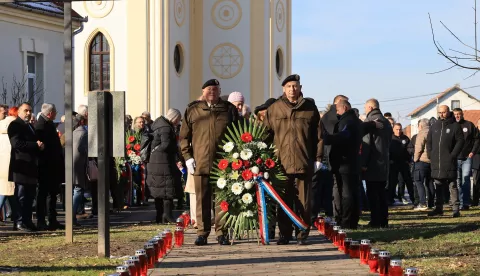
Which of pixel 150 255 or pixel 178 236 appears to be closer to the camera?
pixel 150 255

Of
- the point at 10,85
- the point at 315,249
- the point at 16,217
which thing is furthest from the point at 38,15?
the point at 315,249

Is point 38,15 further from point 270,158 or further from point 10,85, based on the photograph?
point 270,158

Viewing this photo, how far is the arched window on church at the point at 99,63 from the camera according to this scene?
44.3 metres

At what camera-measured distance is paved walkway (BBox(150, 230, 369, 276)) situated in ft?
34.4

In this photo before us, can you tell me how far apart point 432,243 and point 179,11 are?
3281cm

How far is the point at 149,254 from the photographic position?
10773mm

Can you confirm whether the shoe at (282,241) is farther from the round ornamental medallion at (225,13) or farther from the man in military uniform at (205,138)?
the round ornamental medallion at (225,13)

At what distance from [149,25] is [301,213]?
29916 mm

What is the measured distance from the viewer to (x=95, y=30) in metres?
44.3

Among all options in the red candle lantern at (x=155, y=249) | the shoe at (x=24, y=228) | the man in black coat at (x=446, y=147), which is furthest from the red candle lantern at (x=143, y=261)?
the man in black coat at (x=446, y=147)

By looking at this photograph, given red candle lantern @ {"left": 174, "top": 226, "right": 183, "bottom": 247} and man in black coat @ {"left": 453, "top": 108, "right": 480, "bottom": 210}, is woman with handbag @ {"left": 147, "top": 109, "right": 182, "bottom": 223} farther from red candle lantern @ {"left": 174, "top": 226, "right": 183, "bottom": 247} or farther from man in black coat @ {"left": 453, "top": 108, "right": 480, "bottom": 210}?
man in black coat @ {"left": 453, "top": 108, "right": 480, "bottom": 210}

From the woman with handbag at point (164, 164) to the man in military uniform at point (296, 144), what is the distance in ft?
14.7

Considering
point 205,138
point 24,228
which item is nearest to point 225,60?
point 24,228

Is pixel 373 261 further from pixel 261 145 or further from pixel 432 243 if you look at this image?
pixel 261 145
